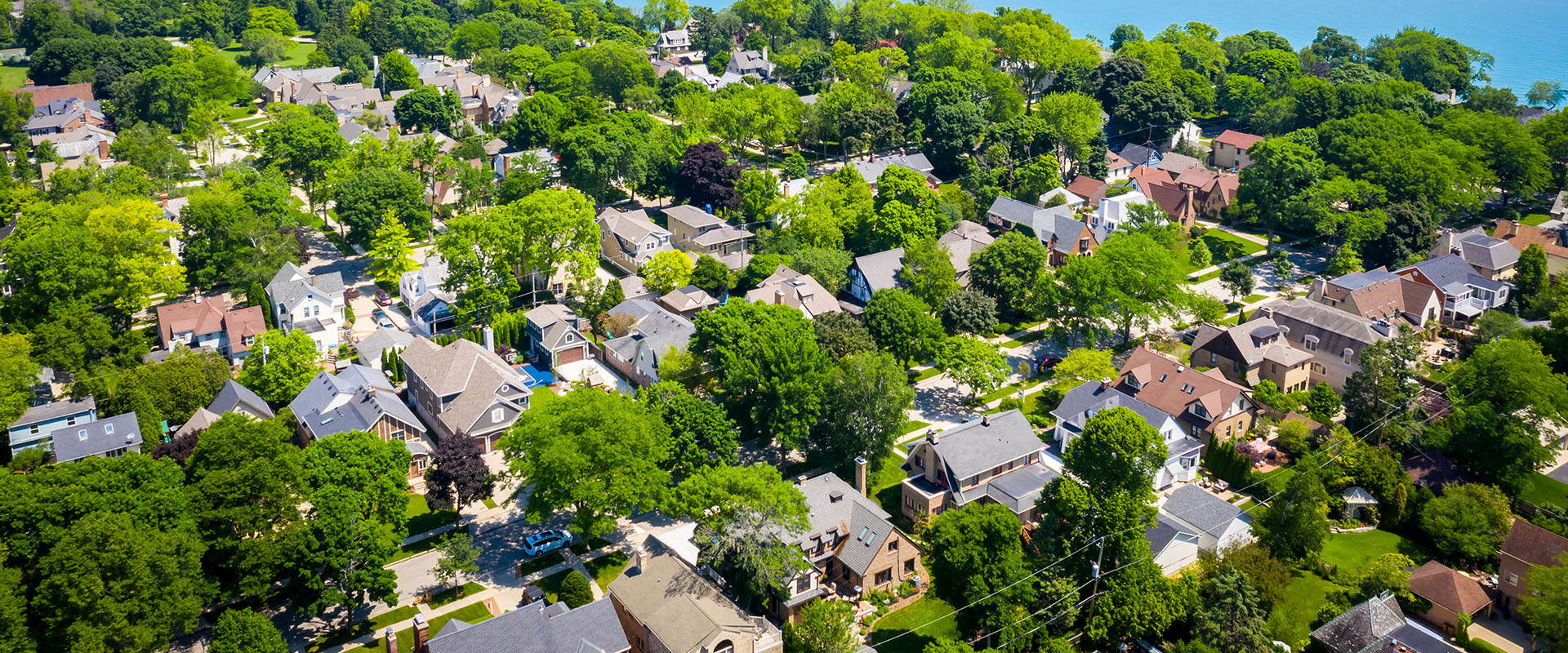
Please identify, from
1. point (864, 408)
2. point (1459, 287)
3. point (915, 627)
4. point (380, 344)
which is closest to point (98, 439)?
point (380, 344)

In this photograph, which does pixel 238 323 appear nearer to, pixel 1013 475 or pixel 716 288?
pixel 716 288

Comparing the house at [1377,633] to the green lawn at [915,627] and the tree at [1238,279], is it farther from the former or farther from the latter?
the tree at [1238,279]

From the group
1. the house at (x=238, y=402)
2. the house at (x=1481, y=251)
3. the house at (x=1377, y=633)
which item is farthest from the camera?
the house at (x=1481, y=251)

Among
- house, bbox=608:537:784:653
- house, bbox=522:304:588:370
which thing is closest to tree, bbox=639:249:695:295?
house, bbox=522:304:588:370

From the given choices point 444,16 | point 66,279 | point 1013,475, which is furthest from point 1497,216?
point 444,16

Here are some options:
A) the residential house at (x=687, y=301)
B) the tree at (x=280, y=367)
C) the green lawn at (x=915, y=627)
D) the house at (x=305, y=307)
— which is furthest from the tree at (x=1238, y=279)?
the house at (x=305, y=307)
